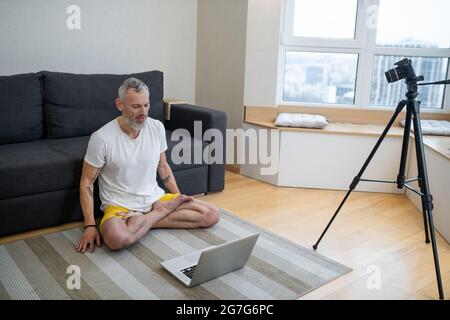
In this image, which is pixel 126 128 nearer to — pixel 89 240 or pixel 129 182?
pixel 129 182

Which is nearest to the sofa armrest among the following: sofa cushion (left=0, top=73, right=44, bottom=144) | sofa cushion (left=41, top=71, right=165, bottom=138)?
sofa cushion (left=41, top=71, right=165, bottom=138)

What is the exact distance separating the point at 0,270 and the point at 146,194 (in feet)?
2.78

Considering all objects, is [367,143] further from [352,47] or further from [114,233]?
[114,233]

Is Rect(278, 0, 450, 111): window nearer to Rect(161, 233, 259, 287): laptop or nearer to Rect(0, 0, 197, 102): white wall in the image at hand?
Rect(0, 0, 197, 102): white wall

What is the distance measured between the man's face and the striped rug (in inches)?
26.9

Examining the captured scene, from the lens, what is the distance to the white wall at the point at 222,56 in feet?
13.4

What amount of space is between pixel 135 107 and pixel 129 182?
43 centimetres

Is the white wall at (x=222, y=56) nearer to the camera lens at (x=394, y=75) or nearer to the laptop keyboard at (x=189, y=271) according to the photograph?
the camera lens at (x=394, y=75)

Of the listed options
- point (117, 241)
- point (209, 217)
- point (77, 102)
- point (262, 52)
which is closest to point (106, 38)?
point (77, 102)

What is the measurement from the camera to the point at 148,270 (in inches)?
90.6

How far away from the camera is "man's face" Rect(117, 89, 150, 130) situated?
8.32 feet

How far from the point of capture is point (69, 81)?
3.35 metres
